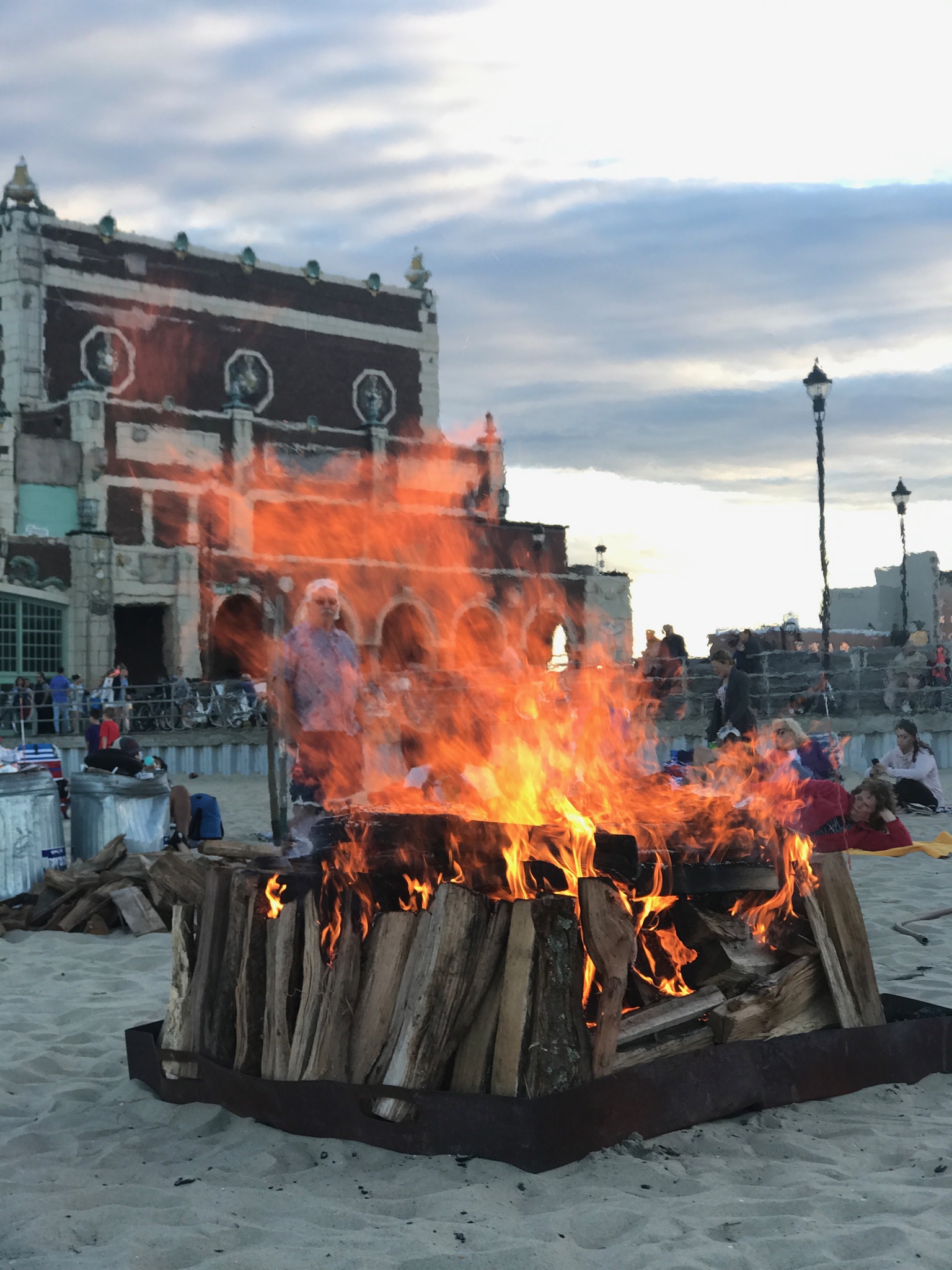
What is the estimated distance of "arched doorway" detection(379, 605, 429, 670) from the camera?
3575cm

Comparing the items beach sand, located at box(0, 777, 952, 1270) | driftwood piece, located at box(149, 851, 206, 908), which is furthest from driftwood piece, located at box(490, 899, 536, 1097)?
driftwood piece, located at box(149, 851, 206, 908)

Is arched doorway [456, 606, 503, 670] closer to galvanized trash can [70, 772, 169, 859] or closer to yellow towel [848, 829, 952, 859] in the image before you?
yellow towel [848, 829, 952, 859]

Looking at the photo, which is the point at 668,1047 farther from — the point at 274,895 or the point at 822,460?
the point at 822,460

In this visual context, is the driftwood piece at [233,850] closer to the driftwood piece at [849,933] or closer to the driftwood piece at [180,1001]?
the driftwood piece at [180,1001]

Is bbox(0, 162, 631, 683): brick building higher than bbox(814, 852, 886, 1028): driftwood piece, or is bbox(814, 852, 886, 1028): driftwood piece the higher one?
bbox(0, 162, 631, 683): brick building

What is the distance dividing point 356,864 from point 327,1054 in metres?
0.71

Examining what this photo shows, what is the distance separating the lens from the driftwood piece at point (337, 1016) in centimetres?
421

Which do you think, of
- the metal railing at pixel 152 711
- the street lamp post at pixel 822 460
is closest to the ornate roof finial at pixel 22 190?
the metal railing at pixel 152 711

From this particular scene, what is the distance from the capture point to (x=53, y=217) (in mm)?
32594

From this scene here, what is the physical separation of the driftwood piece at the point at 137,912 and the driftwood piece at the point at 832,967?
486cm

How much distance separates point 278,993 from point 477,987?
844 mm

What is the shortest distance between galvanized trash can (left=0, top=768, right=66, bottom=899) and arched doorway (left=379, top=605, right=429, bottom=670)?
2617 centimetres

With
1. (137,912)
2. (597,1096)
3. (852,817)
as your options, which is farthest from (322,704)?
(852,817)

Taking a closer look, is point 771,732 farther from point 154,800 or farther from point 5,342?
A: point 5,342
